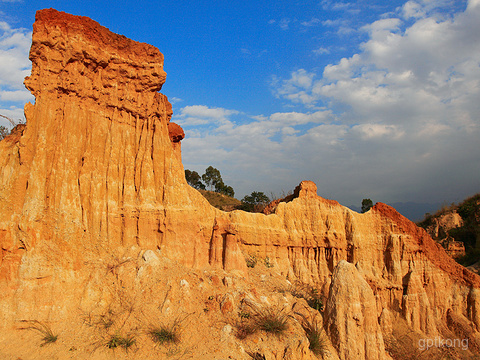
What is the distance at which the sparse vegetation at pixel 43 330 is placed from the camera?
11.3 meters

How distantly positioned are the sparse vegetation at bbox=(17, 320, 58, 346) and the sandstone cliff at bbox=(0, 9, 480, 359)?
0.21 meters

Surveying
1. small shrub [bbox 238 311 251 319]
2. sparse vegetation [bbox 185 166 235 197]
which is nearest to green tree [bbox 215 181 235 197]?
sparse vegetation [bbox 185 166 235 197]

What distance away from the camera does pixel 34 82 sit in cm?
1378

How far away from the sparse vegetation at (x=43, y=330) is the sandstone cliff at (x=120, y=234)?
0.69 ft

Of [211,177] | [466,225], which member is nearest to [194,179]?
[211,177]

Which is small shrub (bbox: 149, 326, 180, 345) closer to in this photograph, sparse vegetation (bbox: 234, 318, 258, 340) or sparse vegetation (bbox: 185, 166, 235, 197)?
sparse vegetation (bbox: 234, 318, 258, 340)

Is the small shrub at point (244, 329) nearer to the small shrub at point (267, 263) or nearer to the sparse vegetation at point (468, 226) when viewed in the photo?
the small shrub at point (267, 263)

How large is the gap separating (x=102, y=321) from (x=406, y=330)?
16.5m

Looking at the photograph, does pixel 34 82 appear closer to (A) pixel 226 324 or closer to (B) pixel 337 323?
(A) pixel 226 324

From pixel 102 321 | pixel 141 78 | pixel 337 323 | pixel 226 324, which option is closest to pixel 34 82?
pixel 141 78

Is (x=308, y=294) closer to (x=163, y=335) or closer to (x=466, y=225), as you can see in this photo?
(x=163, y=335)

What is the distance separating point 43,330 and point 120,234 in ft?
14.3

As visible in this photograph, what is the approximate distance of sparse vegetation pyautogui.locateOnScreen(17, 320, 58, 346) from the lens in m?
11.3

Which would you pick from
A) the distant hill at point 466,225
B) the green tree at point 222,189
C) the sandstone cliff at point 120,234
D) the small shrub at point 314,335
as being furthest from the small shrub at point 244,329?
the green tree at point 222,189
